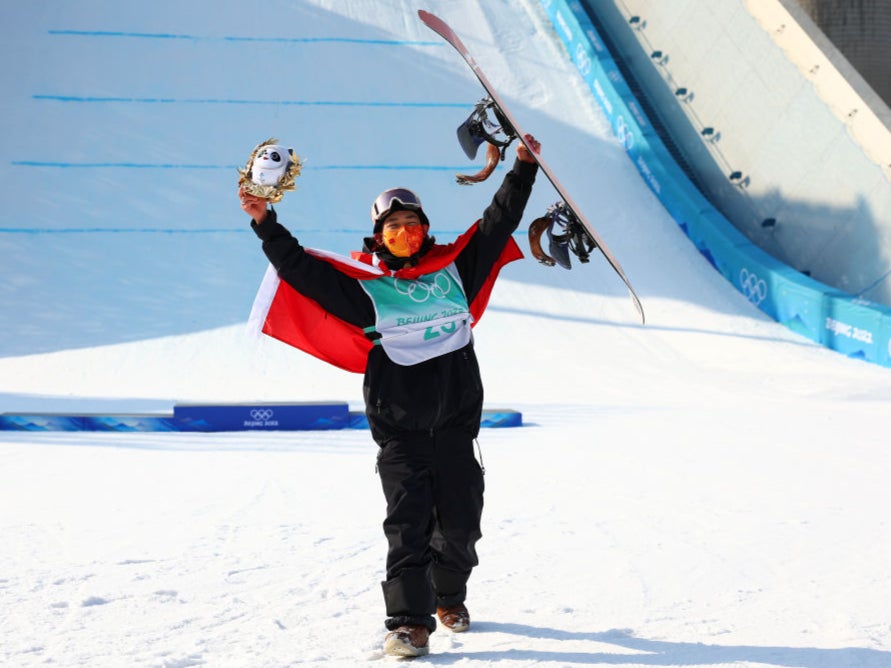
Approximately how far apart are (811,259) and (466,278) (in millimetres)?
8696

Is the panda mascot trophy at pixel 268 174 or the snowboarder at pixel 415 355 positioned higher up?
the panda mascot trophy at pixel 268 174

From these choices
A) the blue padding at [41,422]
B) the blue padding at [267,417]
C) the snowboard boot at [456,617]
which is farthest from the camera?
the blue padding at [267,417]

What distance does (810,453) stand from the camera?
5.80 m

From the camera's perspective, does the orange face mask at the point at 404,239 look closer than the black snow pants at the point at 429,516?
No

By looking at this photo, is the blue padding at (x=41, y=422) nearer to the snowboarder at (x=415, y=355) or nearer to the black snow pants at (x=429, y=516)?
the snowboarder at (x=415, y=355)

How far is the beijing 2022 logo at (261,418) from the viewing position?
684 centimetres

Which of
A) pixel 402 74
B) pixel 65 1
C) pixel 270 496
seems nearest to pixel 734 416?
pixel 270 496

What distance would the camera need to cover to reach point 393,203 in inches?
120

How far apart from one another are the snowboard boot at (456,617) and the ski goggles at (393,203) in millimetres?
1046

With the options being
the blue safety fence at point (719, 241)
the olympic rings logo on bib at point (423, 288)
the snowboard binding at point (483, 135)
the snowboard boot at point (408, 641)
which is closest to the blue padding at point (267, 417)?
the snowboard binding at point (483, 135)

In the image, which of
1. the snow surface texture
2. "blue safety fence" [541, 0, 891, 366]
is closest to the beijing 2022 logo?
the snow surface texture

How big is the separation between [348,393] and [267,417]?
140cm

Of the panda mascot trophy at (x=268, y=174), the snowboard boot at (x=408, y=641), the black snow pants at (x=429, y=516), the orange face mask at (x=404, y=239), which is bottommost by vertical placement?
the snowboard boot at (x=408, y=641)

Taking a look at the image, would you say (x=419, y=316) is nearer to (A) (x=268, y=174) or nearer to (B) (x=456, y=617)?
(A) (x=268, y=174)
